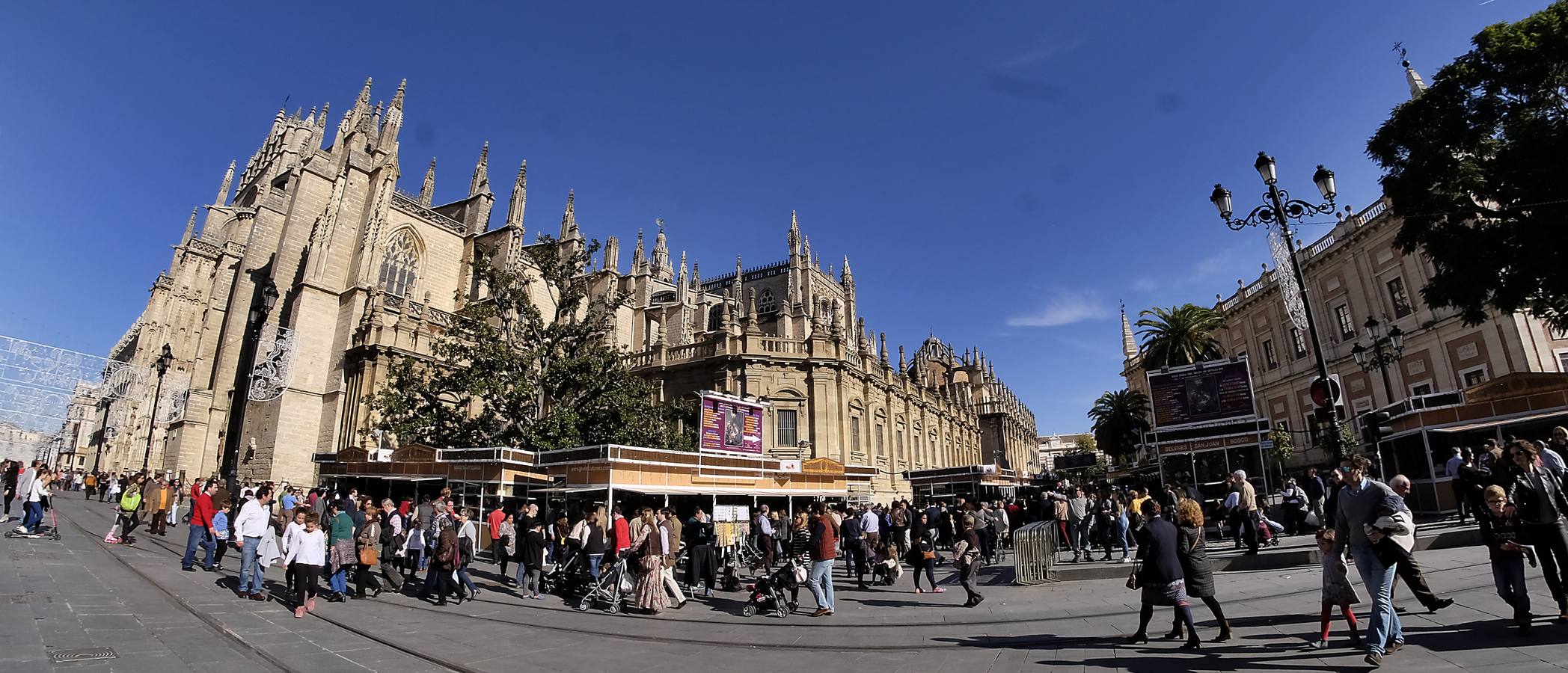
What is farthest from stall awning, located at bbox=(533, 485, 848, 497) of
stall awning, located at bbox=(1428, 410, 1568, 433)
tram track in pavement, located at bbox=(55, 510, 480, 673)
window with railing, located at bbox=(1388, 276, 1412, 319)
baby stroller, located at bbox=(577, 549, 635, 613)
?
window with railing, located at bbox=(1388, 276, 1412, 319)

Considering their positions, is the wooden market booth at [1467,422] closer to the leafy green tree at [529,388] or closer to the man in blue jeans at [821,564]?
the man in blue jeans at [821,564]

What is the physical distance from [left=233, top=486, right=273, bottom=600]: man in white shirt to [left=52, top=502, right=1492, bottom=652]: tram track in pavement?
35.8 inches

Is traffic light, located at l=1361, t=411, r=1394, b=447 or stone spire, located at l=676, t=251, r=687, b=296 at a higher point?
stone spire, located at l=676, t=251, r=687, b=296

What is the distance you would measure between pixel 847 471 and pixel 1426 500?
617 inches

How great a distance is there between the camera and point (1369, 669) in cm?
496

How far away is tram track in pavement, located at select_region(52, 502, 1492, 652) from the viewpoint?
6.90 metres

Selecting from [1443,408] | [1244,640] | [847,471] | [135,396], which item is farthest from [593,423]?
[135,396]

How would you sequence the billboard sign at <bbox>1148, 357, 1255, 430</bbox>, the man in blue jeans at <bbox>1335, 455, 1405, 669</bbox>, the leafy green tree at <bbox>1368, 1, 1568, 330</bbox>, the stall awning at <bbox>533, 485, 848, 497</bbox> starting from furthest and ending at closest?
Answer: the billboard sign at <bbox>1148, 357, 1255, 430</bbox> < the stall awning at <bbox>533, 485, 848, 497</bbox> < the leafy green tree at <bbox>1368, 1, 1568, 330</bbox> < the man in blue jeans at <bbox>1335, 455, 1405, 669</bbox>

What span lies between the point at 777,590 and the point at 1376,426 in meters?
10.3

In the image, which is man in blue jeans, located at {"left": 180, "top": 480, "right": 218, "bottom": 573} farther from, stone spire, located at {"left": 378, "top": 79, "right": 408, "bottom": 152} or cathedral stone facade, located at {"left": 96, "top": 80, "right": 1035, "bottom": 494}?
stone spire, located at {"left": 378, "top": 79, "right": 408, "bottom": 152}

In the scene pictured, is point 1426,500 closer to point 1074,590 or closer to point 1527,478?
point 1074,590

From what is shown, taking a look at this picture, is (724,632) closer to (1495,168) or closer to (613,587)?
(613,587)

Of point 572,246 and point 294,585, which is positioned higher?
point 572,246

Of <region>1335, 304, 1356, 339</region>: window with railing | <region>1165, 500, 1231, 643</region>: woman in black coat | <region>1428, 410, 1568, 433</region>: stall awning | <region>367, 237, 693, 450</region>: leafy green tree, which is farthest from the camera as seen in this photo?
<region>1335, 304, 1356, 339</region>: window with railing
